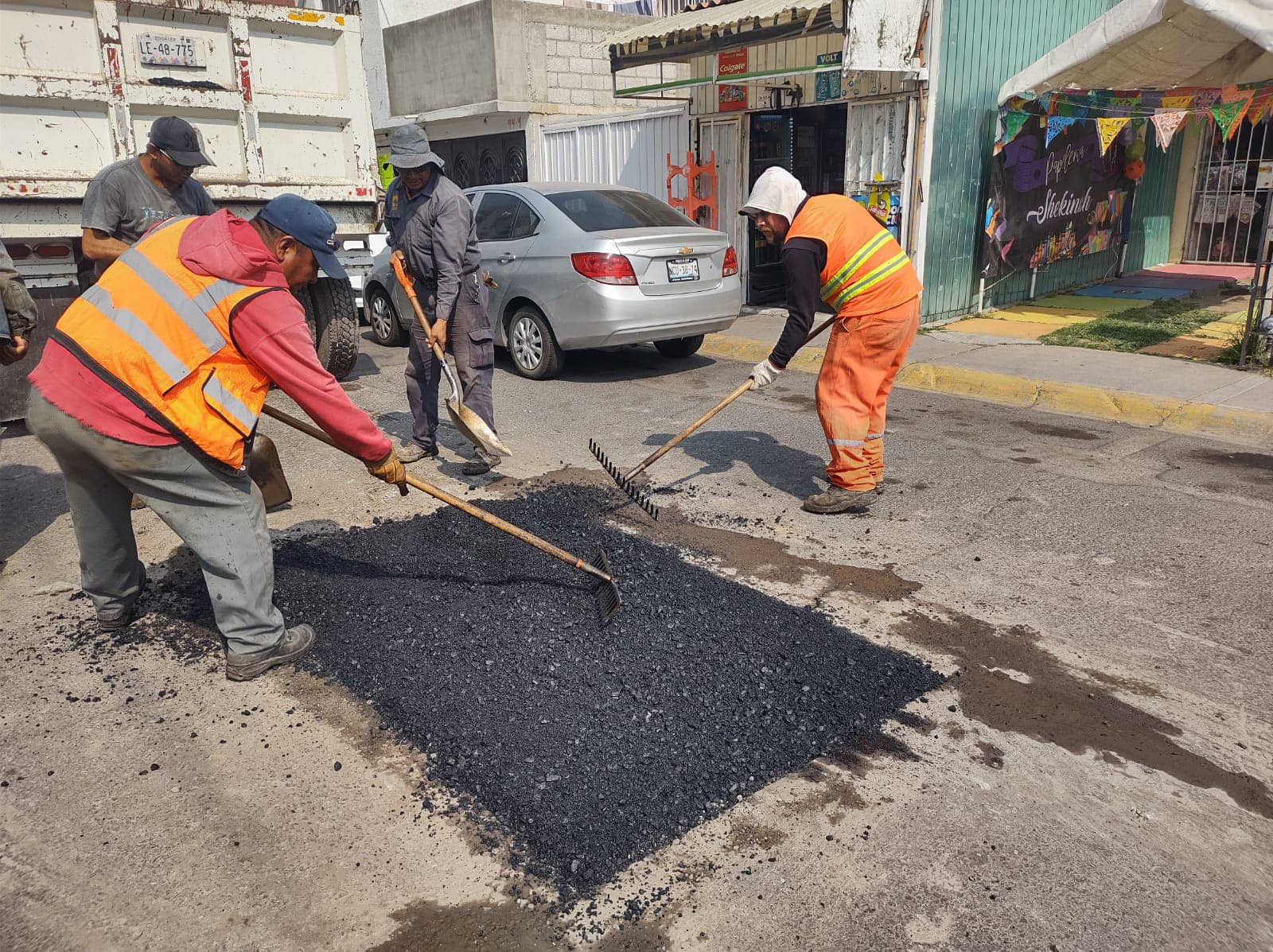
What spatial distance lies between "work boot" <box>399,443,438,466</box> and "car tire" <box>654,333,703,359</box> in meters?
3.62

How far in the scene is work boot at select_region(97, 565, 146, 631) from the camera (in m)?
3.86

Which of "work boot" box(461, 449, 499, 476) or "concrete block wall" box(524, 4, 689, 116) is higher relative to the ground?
"concrete block wall" box(524, 4, 689, 116)

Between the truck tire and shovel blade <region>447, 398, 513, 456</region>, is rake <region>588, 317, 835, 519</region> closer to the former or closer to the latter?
shovel blade <region>447, 398, 513, 456</region>

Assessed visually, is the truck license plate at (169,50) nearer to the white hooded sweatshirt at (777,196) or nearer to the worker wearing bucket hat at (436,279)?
the worker wearing bucket hat at (436,279)

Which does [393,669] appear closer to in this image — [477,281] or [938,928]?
[938,928]

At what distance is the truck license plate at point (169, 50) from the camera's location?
680 centimetres

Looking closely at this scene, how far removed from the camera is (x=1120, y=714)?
3.23 meters

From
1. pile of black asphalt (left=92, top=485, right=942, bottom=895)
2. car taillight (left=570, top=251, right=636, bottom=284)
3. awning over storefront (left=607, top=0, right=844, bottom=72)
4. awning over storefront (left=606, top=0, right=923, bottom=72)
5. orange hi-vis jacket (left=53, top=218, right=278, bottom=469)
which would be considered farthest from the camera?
awning over storefront (left=607, top=0, right=844, bottom=72)

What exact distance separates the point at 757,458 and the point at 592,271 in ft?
8.27

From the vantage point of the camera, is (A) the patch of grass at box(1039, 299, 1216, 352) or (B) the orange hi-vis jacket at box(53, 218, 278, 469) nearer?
(B) the orange hi-vis jacket at box(53, 218, 278, 469)

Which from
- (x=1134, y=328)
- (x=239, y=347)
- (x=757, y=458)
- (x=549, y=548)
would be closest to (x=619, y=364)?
(x=757, y=458)

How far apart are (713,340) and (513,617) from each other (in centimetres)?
643

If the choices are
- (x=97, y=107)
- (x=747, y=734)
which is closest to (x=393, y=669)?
(x=747, y=734)

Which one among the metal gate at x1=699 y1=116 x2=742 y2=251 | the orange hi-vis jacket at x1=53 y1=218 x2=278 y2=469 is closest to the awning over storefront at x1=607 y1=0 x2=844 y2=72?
the metal gate at x1=699 y1=116 x2=742 y2=251
